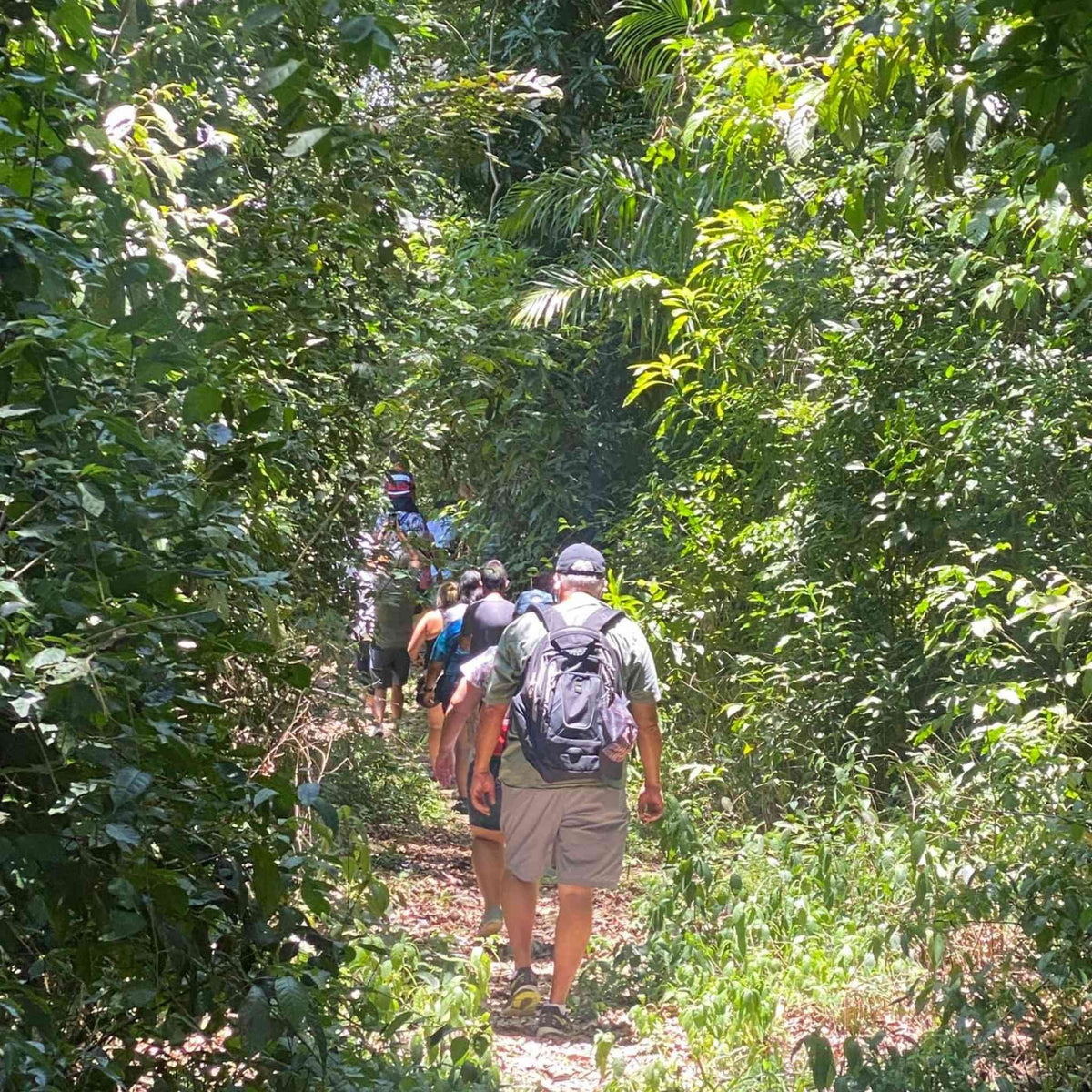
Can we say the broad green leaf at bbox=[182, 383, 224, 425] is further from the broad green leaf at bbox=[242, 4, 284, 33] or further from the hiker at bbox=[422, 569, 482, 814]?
the hiker at bbox=[422, 569, 482, 814]

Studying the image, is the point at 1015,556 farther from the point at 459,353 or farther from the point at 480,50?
the point at 480,50

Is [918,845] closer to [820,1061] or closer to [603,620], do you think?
[820,1061]

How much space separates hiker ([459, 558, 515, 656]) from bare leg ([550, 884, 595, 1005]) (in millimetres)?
2239

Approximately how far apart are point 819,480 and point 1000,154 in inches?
102

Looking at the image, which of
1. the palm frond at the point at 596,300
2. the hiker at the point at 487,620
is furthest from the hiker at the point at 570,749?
the palm frond at the point at 596,300

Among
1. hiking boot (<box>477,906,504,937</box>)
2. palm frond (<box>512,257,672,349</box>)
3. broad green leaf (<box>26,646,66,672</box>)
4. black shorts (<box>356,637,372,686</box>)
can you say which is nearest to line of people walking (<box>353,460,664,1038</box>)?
hiking boot (<box>477,906,504,937</box>)

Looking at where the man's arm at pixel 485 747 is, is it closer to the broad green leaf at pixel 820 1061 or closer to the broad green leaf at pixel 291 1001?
the broad green leaf at pixel 820 1061

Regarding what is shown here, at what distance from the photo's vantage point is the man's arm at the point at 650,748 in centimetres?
586

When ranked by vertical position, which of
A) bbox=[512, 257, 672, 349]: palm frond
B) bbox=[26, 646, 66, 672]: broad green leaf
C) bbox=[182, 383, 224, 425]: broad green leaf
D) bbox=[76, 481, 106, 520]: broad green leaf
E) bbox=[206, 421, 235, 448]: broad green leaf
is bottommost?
bbox=[512, 257, 672, 349]: palm frond

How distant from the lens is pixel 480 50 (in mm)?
13305

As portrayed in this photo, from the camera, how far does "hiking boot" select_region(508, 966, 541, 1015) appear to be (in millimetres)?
5797

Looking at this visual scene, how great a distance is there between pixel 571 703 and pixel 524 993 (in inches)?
46.5

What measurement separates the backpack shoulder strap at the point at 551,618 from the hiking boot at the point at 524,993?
4.71 feet

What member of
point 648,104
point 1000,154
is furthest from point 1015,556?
point 648,104
